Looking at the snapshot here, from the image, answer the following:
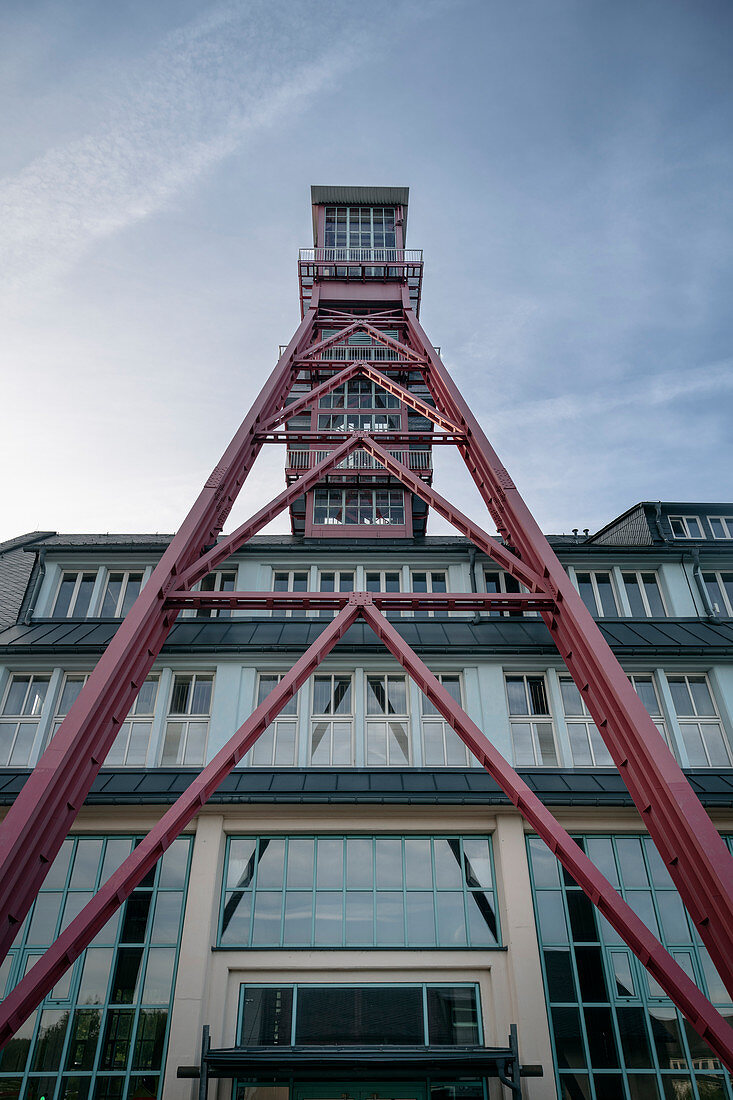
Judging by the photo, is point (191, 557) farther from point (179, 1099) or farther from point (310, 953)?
point (179, 1099)

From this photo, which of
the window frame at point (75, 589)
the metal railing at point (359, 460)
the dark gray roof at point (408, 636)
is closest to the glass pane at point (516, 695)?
the dark gray roof at point (408, 636)

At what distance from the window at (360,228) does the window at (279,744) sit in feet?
61.6

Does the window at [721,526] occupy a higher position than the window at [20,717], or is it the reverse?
the window at [721,526]

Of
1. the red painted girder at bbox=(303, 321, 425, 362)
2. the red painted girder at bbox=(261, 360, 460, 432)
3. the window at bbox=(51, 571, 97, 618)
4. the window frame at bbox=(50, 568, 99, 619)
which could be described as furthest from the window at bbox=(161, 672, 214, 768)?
the red painted girder at bbox=(303, 321, 425, 362)

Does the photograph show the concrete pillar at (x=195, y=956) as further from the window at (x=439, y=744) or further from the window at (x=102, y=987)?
the window at (x=439, y=744)

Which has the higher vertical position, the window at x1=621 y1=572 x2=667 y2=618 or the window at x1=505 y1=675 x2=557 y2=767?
the window at x1=621 y1=572 x2=667 y2=618

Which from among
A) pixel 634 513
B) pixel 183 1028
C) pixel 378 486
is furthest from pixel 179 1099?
pixel 634 513

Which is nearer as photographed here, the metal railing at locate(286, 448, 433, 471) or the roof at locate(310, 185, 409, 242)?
the metal railing at locate(286, 448, 433, 471)

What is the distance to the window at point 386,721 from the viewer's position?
15461 millimetres

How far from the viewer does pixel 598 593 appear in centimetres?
1830

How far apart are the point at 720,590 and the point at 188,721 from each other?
45.0 feet

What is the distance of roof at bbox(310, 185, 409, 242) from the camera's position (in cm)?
2752

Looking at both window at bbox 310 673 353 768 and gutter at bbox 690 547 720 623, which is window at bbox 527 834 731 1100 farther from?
gutter at bbox 690 547 720 623

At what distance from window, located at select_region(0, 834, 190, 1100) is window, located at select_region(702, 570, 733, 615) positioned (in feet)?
45.9
